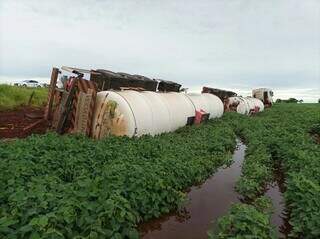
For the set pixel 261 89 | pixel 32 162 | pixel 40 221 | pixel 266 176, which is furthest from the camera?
pixel 261 89

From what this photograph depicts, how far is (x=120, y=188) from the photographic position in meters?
6.00

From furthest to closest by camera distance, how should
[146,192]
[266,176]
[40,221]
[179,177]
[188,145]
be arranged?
[188,145] < [266,176] < [179,177] < [146,192] < [40,221]

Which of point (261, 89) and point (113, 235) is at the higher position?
point (261, 89)

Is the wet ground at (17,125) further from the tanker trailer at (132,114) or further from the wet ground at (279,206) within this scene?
the wet ground at (279,206)

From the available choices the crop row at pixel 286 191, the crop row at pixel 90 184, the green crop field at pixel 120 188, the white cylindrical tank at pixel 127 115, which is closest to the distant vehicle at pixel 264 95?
the crop row at pixel 286 191

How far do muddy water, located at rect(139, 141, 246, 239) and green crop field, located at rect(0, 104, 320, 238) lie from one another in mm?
188

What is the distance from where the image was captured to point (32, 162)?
280 inches

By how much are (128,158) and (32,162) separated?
1.88 m

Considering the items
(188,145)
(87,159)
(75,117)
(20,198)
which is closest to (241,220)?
(20,198)

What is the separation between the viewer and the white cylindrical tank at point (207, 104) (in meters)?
20.1

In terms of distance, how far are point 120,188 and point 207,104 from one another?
1606 centimetres

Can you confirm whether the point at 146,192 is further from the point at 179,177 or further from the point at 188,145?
the point at 188,145

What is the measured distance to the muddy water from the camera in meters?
6.15

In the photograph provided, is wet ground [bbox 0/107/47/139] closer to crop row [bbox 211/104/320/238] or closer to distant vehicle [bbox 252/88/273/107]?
crop row [bbox 211/104/320/238]
